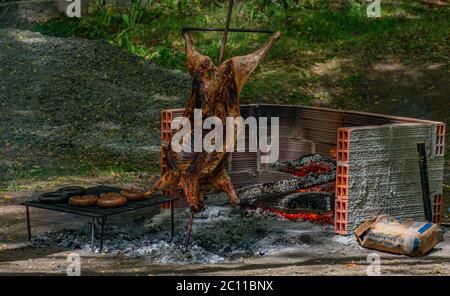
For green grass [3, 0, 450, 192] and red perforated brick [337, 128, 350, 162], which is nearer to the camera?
red perforated brick [337, 128, 350, 162]

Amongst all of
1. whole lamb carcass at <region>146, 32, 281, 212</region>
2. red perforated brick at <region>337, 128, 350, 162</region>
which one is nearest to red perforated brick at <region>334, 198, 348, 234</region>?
red perforated brick at <region>337, 128, 350, 162</region>

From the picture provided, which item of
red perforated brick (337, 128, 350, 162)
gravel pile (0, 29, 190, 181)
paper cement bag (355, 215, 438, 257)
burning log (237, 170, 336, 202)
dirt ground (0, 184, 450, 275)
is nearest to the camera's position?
dirt ground (0, 184, 450, 275)

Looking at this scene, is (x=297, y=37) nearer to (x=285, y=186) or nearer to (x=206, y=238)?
(x=285, y=186)

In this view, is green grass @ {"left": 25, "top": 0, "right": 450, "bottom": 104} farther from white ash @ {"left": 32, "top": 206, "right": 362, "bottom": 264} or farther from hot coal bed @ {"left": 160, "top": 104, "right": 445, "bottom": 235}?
white ash @ {"left": 32, "top": 206, "right": 362, "bottom": 264}

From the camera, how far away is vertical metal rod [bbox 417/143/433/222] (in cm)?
1088

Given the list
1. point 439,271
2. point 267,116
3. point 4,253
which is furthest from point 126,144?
point 439,271

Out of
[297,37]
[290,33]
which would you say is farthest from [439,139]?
[290,33]

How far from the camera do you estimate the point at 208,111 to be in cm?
995

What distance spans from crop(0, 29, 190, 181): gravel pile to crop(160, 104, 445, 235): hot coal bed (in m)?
3.63

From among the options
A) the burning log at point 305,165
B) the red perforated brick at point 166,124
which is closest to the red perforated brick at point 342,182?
the burning log at point 305,165

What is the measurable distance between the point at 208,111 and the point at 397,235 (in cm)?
246

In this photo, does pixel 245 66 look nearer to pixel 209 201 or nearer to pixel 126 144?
pixel 209 201

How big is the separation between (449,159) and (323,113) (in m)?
4.60

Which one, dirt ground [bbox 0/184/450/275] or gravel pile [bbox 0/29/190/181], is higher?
gravel pile [bbox 0/29/190/181]
